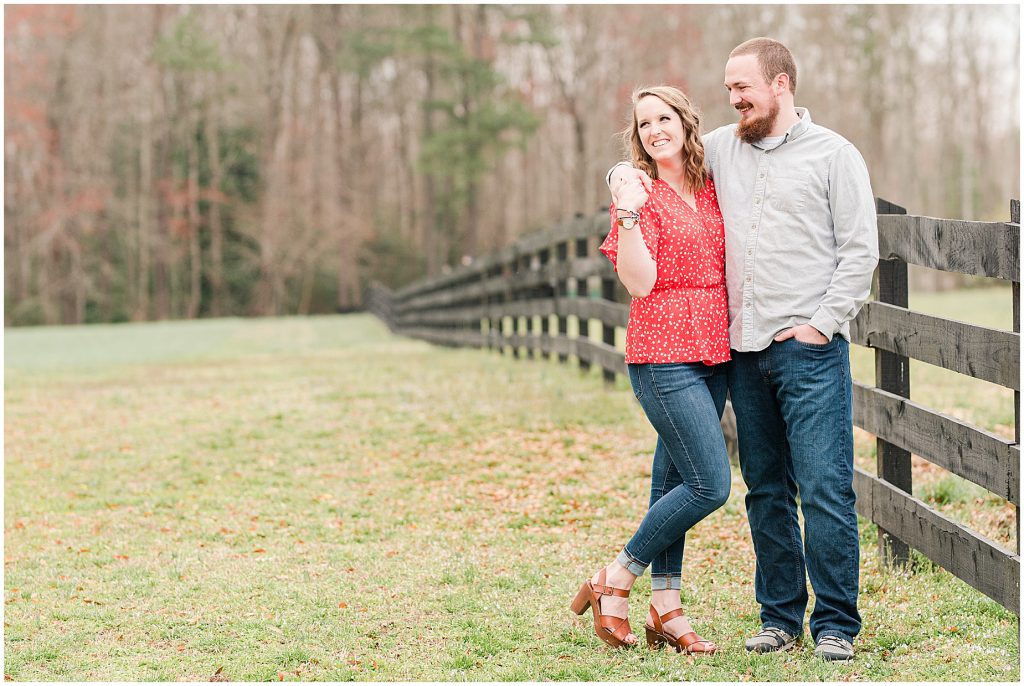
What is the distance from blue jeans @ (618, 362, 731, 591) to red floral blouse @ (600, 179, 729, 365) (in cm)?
7

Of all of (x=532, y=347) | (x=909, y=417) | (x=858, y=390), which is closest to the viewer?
(x=909, y=417)

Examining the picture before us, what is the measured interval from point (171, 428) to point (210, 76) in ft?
135

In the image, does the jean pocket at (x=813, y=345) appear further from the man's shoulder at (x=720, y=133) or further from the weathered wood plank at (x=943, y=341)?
the man's shoulder at (x=720, y=133)

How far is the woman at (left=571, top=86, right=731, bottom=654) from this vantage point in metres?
3.50

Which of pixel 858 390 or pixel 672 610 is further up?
pixel 858 390

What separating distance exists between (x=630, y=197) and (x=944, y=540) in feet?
5.34

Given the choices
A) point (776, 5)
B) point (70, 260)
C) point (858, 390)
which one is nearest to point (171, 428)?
point (858, 390)

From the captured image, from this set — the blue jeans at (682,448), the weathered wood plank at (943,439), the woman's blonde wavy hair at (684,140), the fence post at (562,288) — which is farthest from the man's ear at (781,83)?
the fence post at (562,288)

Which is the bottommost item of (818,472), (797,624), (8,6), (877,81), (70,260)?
(797,624)

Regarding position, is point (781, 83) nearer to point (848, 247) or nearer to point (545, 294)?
point (848, 247)

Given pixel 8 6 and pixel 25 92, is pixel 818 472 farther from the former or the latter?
pixel 25 92

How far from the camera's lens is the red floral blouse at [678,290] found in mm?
3500

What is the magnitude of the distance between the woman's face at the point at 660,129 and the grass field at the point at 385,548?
1.59 metres

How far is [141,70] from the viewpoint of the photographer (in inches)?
1810
